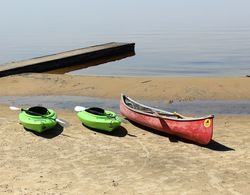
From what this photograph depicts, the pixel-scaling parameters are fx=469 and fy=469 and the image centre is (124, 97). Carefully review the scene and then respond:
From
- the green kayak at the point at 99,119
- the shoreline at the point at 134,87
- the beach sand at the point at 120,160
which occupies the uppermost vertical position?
the green kayak at the point at 99,119

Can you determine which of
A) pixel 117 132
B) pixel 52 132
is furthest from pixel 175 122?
pixel 52 132

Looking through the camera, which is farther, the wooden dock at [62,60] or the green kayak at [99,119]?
the wooden dock at [62,60]

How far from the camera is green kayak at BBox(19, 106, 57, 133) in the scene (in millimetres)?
14688

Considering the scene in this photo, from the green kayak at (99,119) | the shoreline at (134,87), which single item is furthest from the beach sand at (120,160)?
the shoreline at (134,87)

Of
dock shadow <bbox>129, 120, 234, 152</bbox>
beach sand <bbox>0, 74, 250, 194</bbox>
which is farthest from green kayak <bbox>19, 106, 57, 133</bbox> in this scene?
dock shadow <bbox>129, 120, 234, 152</bbox>

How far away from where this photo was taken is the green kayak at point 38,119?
14.7 m

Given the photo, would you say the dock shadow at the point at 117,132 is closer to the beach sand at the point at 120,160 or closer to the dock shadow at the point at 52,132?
the beach sand at the point at 120,160

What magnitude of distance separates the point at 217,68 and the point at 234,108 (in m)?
16.0

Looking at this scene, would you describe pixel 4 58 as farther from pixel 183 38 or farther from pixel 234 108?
pixel 234 108

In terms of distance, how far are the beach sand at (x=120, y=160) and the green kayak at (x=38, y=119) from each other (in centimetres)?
26

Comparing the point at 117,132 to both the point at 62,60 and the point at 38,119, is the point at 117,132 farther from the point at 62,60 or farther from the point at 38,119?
the point at 62,60

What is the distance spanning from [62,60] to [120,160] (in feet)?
70.8

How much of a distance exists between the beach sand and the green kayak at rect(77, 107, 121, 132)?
234mm

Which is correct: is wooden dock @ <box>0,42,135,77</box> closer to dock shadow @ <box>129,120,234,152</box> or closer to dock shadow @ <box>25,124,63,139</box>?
dock shadow @ <box>25,124,63,139</box>
